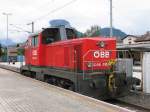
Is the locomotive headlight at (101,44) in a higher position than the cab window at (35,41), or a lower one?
lower

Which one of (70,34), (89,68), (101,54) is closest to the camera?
(89,68)

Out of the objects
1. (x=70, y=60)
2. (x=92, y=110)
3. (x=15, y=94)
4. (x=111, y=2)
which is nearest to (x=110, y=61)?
(x=70, y=60)

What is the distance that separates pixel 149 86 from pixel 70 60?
11.8 feet

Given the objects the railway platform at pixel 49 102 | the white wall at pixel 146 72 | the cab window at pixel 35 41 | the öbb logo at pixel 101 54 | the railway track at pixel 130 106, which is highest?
the cab window at pixel 35 41

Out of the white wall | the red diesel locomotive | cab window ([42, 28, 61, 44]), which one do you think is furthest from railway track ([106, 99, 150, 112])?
cab window ([42, 28, 61, 44])

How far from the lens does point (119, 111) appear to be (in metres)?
9.33

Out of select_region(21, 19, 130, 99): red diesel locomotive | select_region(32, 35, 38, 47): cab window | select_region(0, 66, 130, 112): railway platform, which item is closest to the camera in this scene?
select_region(0, 66, 130, 112): railway platform

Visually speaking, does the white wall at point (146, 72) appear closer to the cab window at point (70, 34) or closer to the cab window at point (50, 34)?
the cab window at point (70, 34)

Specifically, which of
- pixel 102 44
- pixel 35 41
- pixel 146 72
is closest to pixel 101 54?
pixel 102 44

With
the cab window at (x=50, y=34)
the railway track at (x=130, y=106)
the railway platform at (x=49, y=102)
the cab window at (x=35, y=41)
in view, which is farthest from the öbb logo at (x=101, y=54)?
the cab window at (x=35, y=41)

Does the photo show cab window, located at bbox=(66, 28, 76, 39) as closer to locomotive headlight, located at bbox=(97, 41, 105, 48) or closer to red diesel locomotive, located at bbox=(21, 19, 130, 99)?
red diesel locomotive, located at bbox=(21, 19, 130, 99)

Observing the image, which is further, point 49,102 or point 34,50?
point 34,50

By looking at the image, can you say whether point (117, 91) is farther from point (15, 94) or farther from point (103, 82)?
point (15, 94)

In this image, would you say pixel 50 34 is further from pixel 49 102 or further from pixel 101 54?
pixel 49 102
